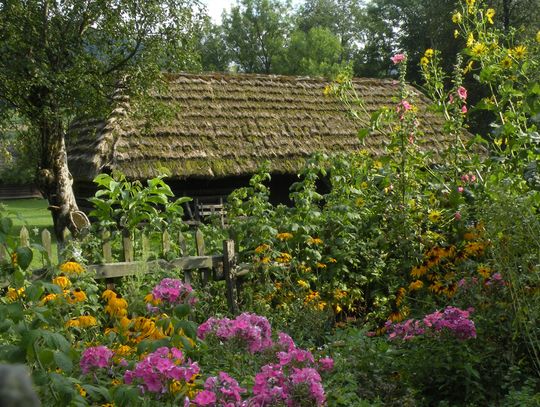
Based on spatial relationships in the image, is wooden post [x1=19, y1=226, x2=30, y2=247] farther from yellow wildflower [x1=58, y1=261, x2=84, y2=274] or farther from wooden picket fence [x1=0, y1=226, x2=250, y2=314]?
yellow wildflower [x1=58, y1=261, x2=84, y2=274]

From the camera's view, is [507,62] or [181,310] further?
[507,62]

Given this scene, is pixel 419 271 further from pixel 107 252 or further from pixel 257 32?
pixel 257 32

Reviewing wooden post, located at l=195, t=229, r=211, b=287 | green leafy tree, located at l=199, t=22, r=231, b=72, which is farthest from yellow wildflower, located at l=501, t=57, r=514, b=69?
green leafy tree, located at l=199, t=22, r=231, b=72

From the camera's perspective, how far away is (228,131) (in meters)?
14.0

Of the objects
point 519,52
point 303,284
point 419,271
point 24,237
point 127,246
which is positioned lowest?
point 303,284

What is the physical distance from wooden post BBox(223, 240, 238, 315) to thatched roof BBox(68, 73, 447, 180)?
19.9 ft

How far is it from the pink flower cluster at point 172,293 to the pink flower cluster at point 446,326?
1257mm

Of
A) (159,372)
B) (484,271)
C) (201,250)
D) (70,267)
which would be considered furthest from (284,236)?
(159,372)

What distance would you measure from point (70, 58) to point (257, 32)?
3212cm

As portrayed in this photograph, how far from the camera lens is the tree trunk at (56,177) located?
10383mm

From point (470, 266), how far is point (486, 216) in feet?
2.58

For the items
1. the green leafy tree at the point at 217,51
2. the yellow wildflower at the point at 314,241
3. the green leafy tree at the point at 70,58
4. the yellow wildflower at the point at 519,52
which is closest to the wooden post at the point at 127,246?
the yellow wildflower at the point at 314,241

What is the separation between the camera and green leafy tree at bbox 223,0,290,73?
1592 inches

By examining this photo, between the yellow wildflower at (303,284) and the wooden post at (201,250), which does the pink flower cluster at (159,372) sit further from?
the wooden post at (201,250)
